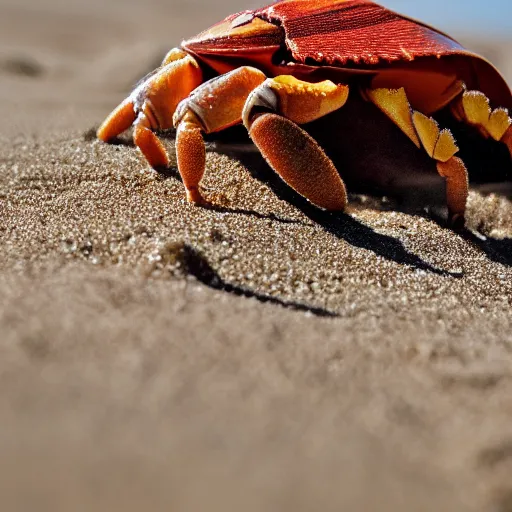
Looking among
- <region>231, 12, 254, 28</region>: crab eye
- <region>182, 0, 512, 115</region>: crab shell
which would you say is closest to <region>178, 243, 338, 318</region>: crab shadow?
<region>182, 0, 512, 115</region>: crab shell

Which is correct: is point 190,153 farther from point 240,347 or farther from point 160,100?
point 240,347

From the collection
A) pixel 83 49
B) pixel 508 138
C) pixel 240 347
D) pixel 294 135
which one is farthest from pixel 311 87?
pixel 83 49

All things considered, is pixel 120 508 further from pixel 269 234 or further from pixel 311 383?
pixel 269 234

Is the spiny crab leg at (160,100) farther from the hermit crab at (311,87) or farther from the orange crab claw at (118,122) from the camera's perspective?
the orange crab claw at (118,122)

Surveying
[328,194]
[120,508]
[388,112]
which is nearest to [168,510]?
[120,508]

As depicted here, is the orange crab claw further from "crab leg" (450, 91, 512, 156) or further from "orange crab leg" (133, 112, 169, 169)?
"crab leg" (450, 91, 512, 156)

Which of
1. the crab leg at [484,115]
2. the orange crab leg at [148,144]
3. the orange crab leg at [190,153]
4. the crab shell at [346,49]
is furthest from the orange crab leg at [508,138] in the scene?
the orange crab leg at [148,144]
